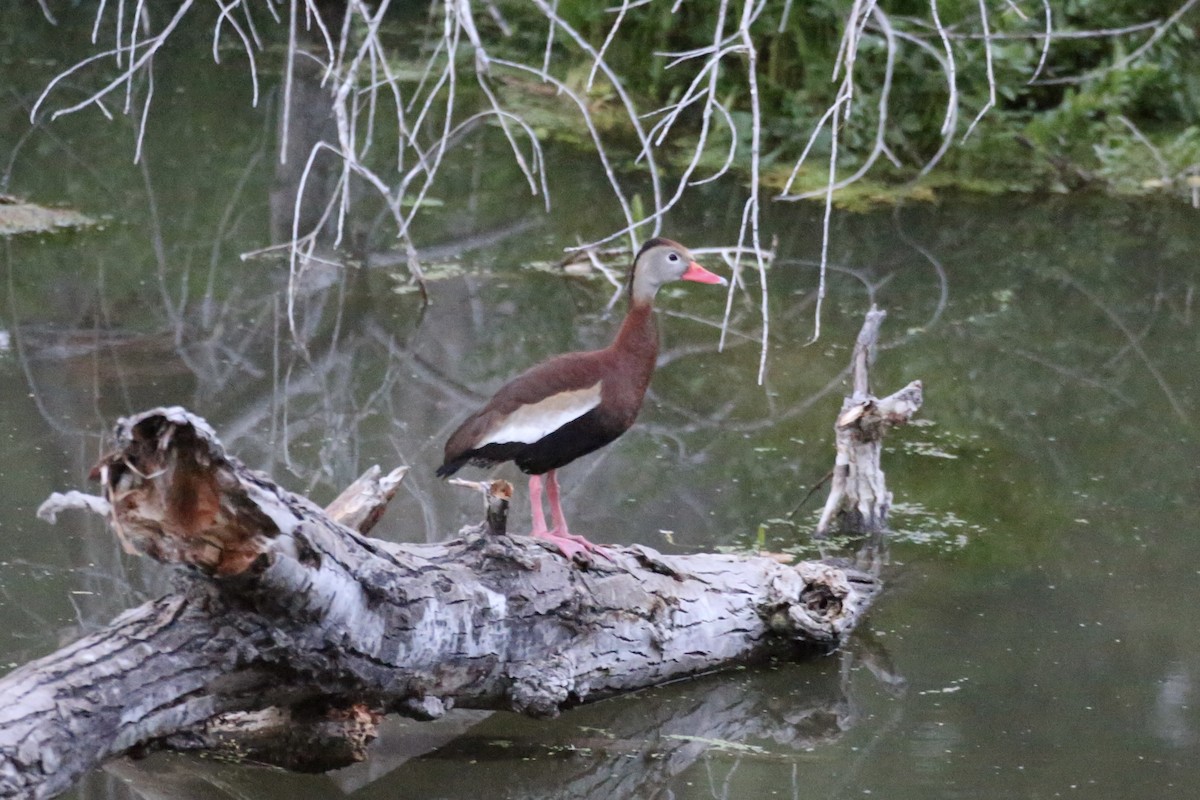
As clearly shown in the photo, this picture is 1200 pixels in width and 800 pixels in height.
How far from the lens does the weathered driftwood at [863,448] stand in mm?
4805

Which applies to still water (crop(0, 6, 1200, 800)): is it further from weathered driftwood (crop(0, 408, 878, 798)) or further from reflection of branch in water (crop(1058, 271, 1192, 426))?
weathered driftwood (crop(0, 408, 878, 798))

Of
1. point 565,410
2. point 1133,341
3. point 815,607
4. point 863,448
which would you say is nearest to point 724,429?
point 863,448

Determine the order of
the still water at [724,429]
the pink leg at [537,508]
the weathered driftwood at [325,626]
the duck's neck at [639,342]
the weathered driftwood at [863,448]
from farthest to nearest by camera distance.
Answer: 1. the weathered driftwood at [863,448]
2. the pink leg at [537,508]
3. the duck's neck at [639,342]
4. the still water at [724,429]
5. the weathered driftwood at [325,626]

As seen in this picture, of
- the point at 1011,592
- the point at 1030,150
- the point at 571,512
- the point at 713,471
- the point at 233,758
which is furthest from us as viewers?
the point at 1030,150

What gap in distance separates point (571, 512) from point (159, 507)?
2.46 m

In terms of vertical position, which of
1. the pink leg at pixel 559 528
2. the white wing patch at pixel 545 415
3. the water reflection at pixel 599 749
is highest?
the white wing patch at pixel 545 415

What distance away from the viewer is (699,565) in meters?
4.12

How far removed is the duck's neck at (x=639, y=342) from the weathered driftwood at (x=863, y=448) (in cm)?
105

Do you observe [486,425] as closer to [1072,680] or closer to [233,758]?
[233,758]

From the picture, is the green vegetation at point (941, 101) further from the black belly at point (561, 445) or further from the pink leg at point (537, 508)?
the black belly at point (561, 445)

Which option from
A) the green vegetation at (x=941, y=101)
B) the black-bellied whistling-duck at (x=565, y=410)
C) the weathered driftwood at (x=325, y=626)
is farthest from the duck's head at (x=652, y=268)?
the green vegetation at (x=941, y=101)

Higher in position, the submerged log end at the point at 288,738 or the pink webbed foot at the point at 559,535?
the pink webbed foot at the point at 559,535

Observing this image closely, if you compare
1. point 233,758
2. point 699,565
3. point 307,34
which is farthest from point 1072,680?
point 307,34

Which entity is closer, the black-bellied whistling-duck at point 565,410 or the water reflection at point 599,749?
the water reflection at point 599,749
